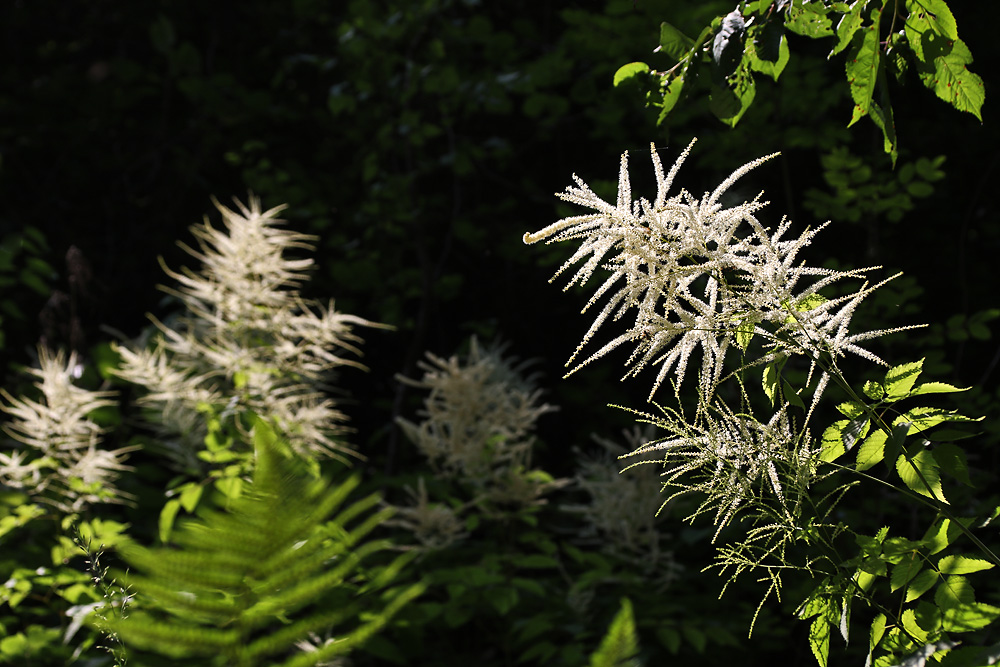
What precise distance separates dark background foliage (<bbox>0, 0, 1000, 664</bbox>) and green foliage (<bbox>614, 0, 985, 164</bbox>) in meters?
1.88

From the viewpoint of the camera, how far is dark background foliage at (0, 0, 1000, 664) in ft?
14.1

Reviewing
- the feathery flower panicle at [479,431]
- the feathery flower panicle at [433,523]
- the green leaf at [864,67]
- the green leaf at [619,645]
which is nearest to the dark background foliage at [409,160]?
the feathery flower panicle at [479,431]

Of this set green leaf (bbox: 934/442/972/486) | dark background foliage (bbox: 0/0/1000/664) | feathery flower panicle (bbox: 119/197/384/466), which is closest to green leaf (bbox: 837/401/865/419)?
green leaf (bbox: 934/442/972/486)

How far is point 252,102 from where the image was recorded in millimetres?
5926

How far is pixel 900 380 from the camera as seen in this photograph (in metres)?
1.18

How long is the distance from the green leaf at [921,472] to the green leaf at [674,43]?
2.85ft

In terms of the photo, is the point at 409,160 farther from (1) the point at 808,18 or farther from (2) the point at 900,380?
(2) the point at 900,380

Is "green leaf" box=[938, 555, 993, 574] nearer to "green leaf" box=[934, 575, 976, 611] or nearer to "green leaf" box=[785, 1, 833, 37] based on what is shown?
"green leaf" box=[934, 575, 976, 611]

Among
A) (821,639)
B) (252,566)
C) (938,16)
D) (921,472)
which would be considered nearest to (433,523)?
(821,639)

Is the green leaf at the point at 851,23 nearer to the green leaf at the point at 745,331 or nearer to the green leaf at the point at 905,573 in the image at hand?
the green leaf at the point at 745,331

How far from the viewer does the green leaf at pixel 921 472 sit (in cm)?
110

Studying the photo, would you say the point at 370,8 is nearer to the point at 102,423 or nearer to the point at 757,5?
the point at 102,423

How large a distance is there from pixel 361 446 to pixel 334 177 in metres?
1.90

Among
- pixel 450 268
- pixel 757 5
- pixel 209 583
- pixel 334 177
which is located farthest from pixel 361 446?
pixel 209 583
